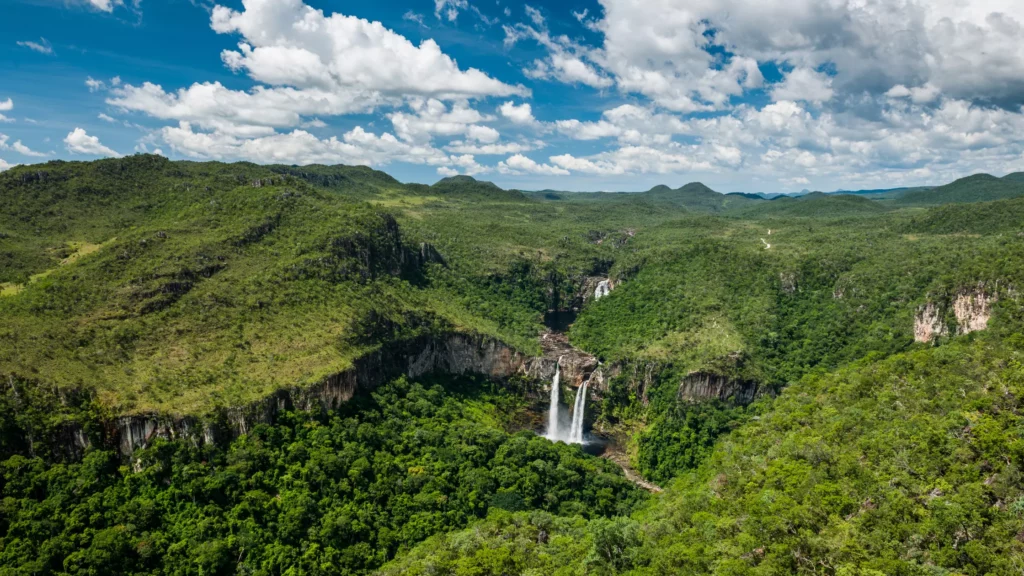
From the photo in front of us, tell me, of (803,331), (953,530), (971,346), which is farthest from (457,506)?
(803,331)

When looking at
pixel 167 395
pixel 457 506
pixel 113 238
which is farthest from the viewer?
pixel 113 238

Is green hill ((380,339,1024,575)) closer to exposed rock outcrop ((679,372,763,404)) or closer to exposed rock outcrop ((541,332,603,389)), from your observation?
exposed rock outcrop ((679,372,763,404))

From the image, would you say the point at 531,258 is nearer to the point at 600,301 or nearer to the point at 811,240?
the point at 600,301

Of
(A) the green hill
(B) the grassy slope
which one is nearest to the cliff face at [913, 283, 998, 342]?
(A) the green hill

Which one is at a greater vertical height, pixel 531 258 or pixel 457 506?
pixel 531 258

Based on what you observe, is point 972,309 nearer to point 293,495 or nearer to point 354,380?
point 354,380
